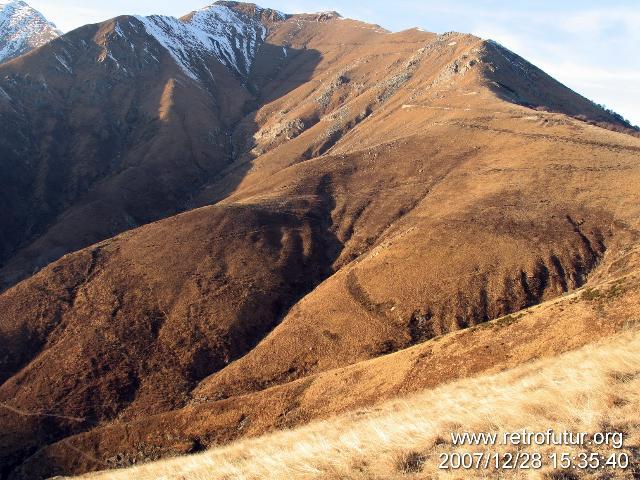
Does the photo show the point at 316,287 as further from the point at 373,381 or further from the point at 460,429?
the point at 460,429

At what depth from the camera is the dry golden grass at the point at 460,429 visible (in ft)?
43.7

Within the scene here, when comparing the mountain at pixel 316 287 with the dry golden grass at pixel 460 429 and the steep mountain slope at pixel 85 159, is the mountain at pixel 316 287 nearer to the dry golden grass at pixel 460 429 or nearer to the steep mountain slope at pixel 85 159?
the steep mountain slope at pixel 85 159

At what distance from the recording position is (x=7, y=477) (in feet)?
160

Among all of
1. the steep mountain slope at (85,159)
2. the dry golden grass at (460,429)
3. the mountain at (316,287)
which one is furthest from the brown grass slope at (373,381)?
the steep mountain slope at (85,159)

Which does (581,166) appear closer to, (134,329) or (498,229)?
(498,229)

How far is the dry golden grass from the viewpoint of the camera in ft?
43.7

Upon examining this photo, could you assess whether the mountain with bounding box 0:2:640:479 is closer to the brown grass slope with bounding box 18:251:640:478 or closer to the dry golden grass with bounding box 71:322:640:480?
the brown grass slope with bounding box 18:251:640:478

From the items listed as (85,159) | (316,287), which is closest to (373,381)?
(316,287)

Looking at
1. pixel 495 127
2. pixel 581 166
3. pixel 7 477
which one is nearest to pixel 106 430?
pixel 7 477

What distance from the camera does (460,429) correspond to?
15000mm

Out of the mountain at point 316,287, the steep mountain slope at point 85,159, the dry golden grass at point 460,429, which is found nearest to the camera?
the dry golden grass at point 460,429

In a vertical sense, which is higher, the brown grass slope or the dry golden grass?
the dry golden grass

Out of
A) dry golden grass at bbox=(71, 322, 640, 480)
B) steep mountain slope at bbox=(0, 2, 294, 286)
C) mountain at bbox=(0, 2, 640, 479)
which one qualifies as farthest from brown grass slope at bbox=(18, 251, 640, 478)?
steep mountain slope at bbox=(0, 2, 294, 286)

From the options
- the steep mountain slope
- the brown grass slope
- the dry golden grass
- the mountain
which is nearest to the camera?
the dry golden grass
